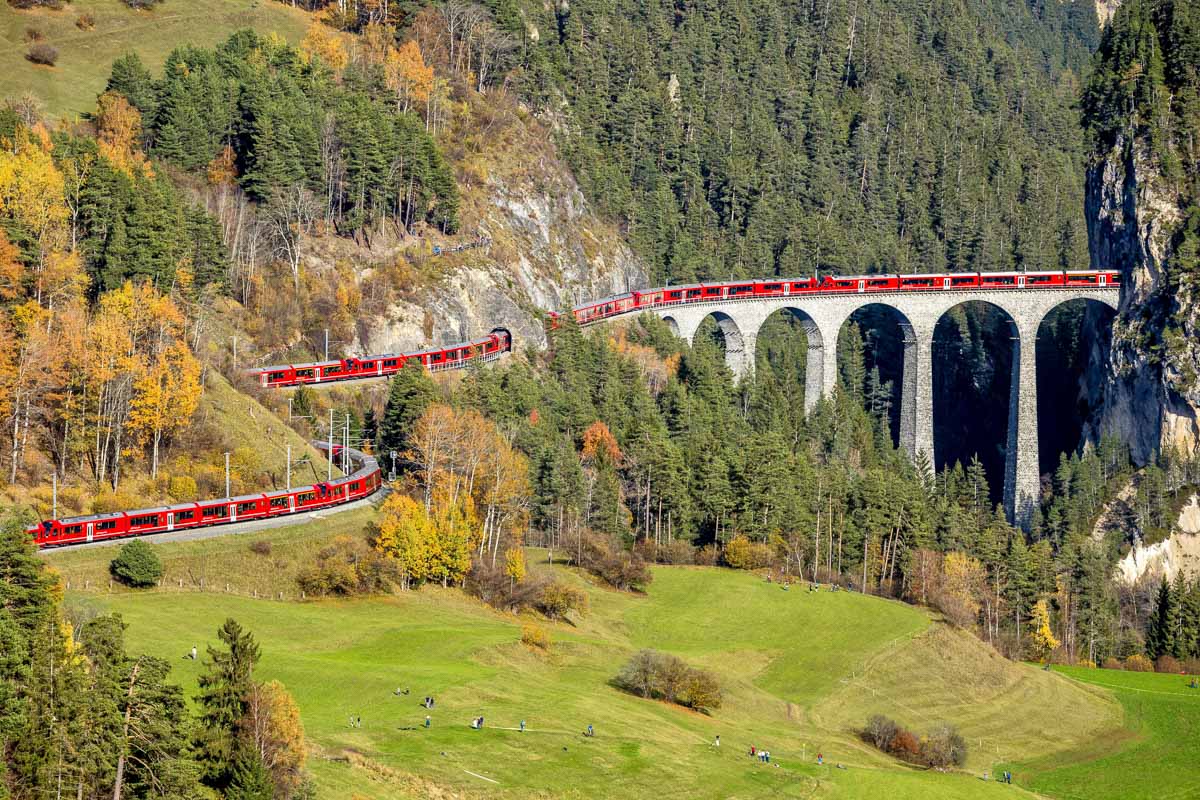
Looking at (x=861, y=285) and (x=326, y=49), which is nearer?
(x=326, y=49)

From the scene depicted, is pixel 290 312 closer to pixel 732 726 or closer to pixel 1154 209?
pixel 732 726

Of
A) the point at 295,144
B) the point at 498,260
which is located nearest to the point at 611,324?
the point at 498,260

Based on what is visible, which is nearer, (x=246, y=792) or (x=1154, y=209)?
(x=246, y=792)

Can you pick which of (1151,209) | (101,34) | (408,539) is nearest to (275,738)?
(408,539)

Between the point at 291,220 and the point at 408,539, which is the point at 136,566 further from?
the point at 291,220

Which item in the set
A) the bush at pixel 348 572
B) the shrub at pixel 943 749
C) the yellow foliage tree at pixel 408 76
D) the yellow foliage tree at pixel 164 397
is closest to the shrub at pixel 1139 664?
the shrub at pixel 943 749

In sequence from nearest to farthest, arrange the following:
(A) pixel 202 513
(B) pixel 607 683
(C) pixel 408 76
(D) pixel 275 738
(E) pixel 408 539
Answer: (D) pixel 275 738
(B) pixel 607 683
(A) pixel 202 513
(E) pixel 408 539
(C) pixel 408 76

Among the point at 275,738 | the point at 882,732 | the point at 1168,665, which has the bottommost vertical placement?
the point at 1168,665
